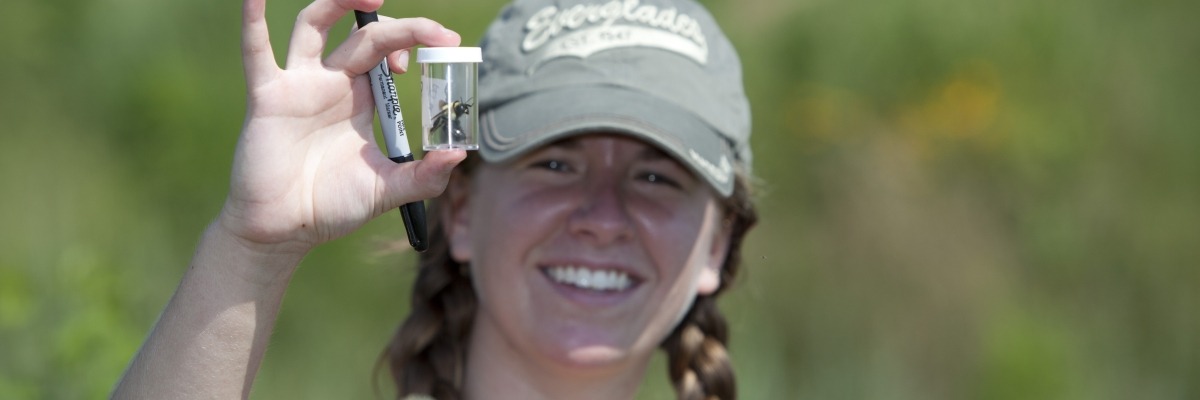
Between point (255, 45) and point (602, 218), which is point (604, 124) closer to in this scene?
point (602, 218)

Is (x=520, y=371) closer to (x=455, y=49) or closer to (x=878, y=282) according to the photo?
(x=455, y=49)

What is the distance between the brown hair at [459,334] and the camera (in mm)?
2879

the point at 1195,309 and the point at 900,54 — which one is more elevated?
the point at 900,54

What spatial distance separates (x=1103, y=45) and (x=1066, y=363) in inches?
65.8

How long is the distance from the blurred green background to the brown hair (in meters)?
1.85

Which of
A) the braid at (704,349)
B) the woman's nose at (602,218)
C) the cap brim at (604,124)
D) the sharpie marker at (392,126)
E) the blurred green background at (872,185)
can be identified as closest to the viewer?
the sharpie marker at (392,126)

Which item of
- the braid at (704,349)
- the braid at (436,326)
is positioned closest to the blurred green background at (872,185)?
the braid at (704,349)

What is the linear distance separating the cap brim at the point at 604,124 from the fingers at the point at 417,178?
0.62m

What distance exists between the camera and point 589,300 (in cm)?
268

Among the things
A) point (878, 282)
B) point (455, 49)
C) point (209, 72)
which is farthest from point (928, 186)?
point (455, 49)

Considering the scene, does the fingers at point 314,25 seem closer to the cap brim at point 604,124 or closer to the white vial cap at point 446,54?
the white vial cap at point 446,54

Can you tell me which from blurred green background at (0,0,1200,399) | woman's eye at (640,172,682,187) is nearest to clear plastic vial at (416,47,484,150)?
woman's eye at (640,172,682,187)

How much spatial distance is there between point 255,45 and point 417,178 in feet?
Answer: 0.88

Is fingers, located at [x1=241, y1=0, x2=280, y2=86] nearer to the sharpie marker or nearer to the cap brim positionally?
the sharpie marker
